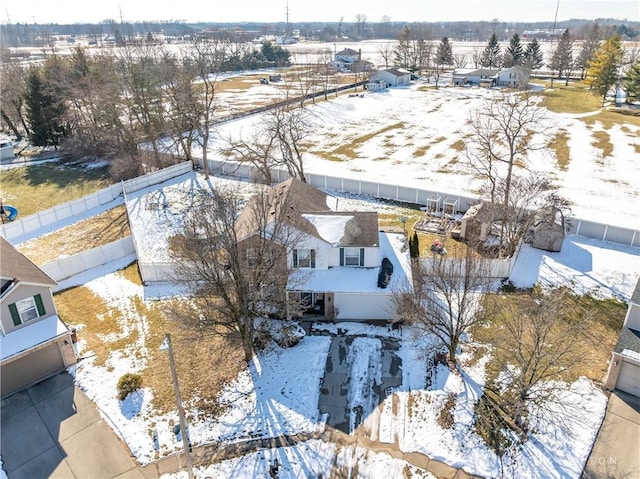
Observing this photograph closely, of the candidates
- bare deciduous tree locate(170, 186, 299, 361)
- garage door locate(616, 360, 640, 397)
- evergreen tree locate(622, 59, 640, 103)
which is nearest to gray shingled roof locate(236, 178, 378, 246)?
bare deciduous tree locate(170, 186, 299, 361)

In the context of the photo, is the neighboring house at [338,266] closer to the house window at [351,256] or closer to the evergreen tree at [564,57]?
the house window at [351,256]

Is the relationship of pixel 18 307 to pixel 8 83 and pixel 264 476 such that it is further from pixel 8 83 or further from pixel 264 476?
pixel 8 83

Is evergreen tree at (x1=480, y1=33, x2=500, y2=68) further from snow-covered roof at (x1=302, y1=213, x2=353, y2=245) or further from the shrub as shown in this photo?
the shrub

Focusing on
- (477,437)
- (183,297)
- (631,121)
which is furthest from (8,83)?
(631,121)

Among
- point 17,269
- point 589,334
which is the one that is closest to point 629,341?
point 589,334

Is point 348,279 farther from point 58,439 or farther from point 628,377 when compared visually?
point 58,439

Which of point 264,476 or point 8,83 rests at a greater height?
point 8,83
